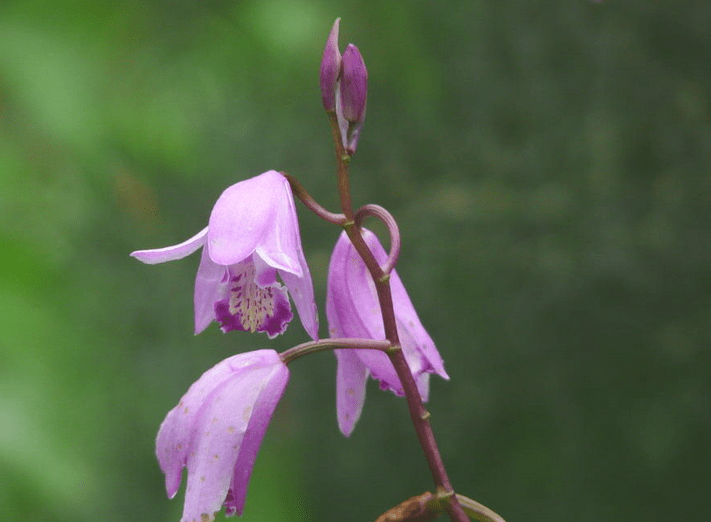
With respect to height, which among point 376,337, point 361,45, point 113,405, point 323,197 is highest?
point 361,45

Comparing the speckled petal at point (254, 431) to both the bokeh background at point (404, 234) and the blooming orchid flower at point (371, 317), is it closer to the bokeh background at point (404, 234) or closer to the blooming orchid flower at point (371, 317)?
the blooming orchid flower at point (371, 317)

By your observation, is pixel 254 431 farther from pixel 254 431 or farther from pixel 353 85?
pixel 353 85

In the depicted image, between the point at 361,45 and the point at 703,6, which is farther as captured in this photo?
the point at 361,45

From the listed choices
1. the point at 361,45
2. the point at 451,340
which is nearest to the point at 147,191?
the point at 361,45

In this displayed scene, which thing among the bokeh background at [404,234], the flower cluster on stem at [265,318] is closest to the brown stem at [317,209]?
the flower cluster on stem at [265,318]

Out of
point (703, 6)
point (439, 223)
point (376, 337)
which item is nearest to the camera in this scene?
point (376, 337)

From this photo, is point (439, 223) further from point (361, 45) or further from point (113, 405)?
point (113, 405)
